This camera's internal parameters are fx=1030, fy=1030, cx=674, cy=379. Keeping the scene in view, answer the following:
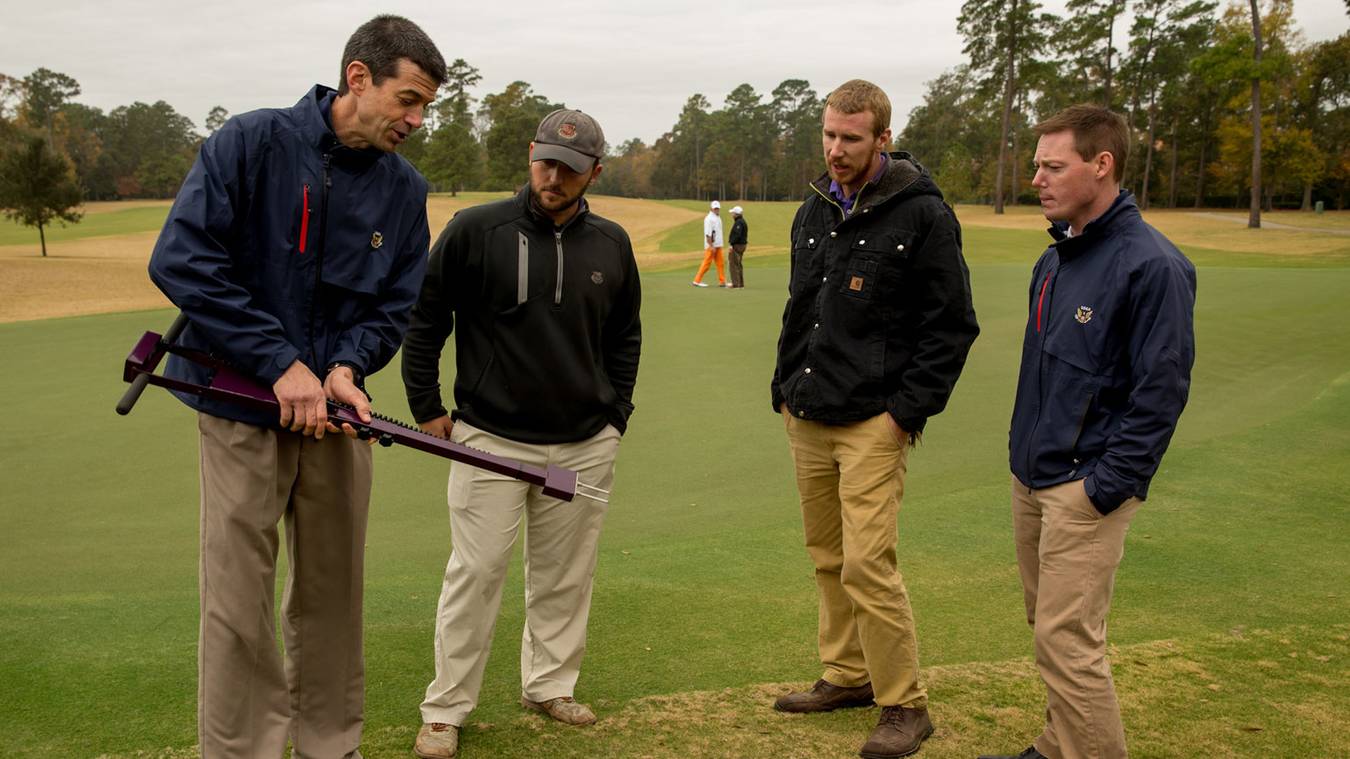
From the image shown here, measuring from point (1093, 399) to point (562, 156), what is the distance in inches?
75.8

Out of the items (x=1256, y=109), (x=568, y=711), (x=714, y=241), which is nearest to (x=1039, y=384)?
(x=568, y=711)

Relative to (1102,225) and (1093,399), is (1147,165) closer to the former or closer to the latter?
(1102,225)

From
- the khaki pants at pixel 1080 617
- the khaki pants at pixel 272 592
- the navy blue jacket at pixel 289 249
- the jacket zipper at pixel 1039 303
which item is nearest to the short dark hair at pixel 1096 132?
the jacket zipper at pixel 1039 303

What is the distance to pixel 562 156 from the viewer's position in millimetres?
3607

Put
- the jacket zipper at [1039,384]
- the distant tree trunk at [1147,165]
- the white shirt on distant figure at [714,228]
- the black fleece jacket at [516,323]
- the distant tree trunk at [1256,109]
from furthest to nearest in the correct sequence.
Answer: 1. the distant tree trunk at [1147,165]
2. the distant tree trunk at [1256,109]
3. the white shirt on distant figure at [714,228]
4. the black fleece jacket at [516,323]
5. the jacket zipper at [1039,384]

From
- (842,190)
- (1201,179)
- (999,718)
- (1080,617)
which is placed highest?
(1201,179)

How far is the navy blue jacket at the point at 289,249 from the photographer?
2.76 meters

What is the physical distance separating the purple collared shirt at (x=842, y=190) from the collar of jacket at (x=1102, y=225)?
0.69m

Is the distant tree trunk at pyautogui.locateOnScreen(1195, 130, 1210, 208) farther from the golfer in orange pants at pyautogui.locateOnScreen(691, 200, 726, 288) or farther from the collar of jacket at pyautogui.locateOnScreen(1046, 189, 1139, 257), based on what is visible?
the collar of jacket at pyautogui.locateOnScreen(1046, 189, 1139, 257)

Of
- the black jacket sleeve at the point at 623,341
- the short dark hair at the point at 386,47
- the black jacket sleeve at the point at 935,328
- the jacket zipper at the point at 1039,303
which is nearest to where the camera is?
the short dark hair at the point at 386,47

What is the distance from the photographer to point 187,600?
477cm

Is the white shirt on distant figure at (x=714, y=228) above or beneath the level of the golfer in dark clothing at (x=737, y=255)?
above

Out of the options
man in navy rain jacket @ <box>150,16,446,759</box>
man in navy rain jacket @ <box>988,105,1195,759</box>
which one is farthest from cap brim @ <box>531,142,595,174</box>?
man in navy rain jacket @ <box>988,105,1195,759</box>

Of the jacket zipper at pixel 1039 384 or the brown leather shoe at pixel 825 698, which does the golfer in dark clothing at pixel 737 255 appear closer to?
the brown leather shoe at pixel 825 698
